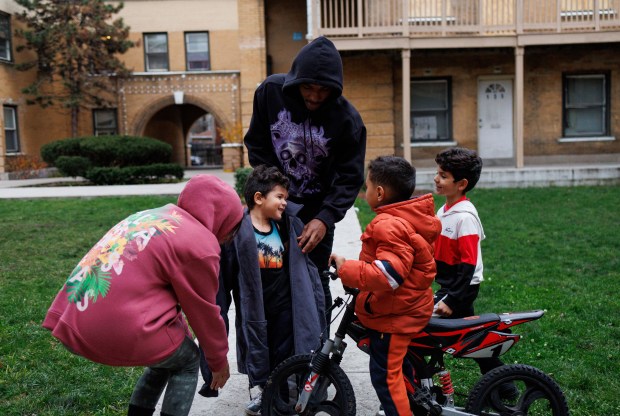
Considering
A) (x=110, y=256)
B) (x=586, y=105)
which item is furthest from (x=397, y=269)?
(x=586, y=105)

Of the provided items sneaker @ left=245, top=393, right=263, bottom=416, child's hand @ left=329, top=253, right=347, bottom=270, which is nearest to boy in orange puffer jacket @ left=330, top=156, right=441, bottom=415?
child's hand @ left=329, top=253, right=347, bottom=270

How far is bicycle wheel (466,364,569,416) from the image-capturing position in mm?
2830

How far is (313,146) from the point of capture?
3299mm

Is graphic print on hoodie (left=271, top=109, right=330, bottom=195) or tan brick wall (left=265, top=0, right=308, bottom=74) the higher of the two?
tan brick wall (left=265, top=0, right=308, bottom=74)

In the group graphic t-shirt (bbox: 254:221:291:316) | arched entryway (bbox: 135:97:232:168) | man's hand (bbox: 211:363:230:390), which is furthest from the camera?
arched entryway (bbox: 135:97:232:168)

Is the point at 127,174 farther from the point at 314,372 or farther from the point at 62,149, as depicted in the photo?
the point at 314,372

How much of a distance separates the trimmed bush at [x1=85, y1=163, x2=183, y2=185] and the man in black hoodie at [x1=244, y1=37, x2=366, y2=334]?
1518cm

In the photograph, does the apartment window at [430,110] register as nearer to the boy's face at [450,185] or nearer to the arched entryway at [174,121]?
the arched entryway at [174,121]

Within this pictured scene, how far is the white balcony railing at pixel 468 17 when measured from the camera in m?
15.6

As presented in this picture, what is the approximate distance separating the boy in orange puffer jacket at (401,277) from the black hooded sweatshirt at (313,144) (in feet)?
1.49

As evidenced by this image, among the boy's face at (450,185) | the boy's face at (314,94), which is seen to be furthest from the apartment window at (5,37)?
the boy's face at (450,185)

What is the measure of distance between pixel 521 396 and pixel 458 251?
0.77 m

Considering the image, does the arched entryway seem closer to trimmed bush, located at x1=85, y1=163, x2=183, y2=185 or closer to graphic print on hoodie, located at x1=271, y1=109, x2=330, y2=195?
trimmed bush, located at x1=85, y1=163, x2=183, y2=185

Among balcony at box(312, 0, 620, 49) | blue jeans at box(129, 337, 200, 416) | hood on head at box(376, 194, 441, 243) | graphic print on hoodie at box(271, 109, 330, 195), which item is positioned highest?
balcony at box(312, 0, 620, 49)
